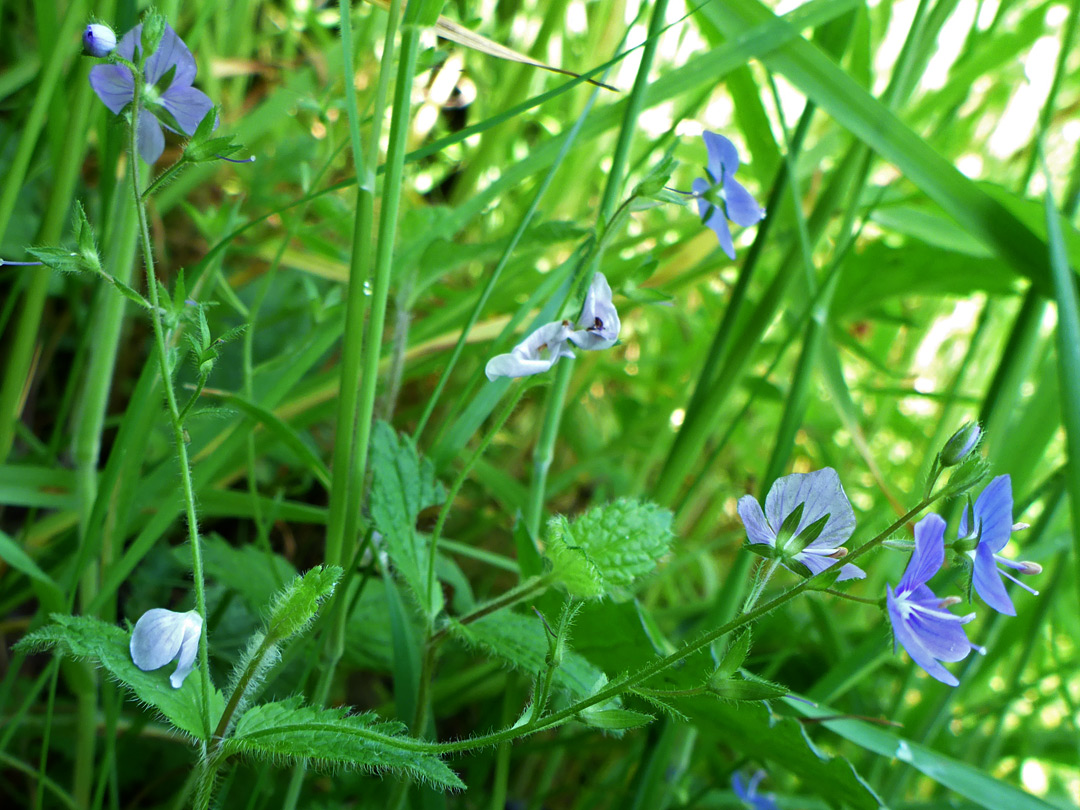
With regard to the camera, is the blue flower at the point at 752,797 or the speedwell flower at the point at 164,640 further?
the blue flower at the point at 752,797

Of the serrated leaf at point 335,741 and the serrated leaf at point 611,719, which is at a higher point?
the serrated leaf at point 611,719

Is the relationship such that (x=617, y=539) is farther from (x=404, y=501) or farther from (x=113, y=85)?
(x=113, y=85)

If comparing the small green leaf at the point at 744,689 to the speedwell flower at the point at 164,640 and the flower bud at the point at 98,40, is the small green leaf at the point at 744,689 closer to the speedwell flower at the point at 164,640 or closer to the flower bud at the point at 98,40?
the speedwell flower at the point at 164,640

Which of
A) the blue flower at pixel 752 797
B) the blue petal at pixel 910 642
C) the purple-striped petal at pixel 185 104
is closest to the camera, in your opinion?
the blue petal at pixel 910 642

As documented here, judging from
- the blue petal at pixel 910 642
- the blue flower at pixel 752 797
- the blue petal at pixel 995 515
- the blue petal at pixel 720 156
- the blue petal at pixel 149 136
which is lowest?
the blue flower at pixel 752 797

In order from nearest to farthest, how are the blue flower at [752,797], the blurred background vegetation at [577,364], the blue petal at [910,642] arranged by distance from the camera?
the blue petal at [910,642], the blurred background vegetation at [577,364], the blue flower at [752,797]

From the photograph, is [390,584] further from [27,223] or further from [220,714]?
[27,223]

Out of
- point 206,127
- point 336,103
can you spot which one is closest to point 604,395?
point 336,103

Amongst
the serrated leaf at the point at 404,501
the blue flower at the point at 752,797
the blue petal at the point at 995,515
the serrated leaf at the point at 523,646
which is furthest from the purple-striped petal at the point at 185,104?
the blue flower at the point at 752,797
